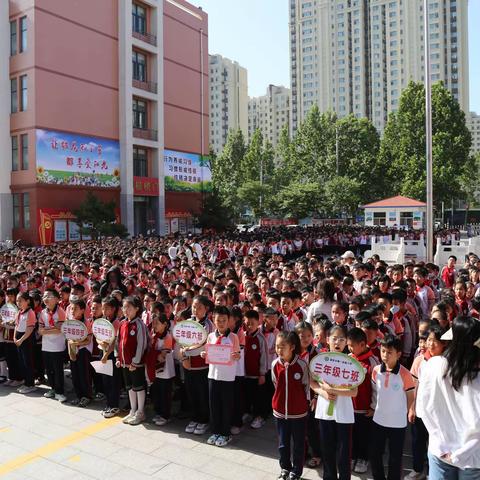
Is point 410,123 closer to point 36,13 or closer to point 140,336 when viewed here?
point 36,13

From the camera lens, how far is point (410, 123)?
135ft

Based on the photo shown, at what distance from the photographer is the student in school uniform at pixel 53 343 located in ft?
21.5

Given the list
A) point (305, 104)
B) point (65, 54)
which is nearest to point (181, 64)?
point (65, 54)

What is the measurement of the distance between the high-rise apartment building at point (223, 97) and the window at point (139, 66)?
261ft

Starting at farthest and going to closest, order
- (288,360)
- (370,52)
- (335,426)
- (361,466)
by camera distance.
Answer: (370,52) → (361,466) → (288,360) → (335,426)

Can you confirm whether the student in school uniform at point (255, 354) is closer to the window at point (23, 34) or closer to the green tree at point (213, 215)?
the window at point (23, 34)

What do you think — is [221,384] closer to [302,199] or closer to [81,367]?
[81,367]

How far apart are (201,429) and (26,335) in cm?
292

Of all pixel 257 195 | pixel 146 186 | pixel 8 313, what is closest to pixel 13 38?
pixel 146 186

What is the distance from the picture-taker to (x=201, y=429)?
5.45 metres

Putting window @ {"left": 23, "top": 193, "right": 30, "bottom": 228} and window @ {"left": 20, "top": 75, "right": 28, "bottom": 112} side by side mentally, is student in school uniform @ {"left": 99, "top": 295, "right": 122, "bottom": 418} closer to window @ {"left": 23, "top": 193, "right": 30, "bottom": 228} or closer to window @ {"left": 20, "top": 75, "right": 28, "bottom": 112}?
window @ {"left": 23, "top": 193, "right": 30, "bottom": 228}

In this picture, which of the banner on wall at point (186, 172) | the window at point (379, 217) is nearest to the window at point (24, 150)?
the banner on wall at point (186, 172)

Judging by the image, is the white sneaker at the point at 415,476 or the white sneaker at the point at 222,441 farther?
the white sneaker at the point at 222,441

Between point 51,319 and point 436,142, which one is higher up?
point 436,142
